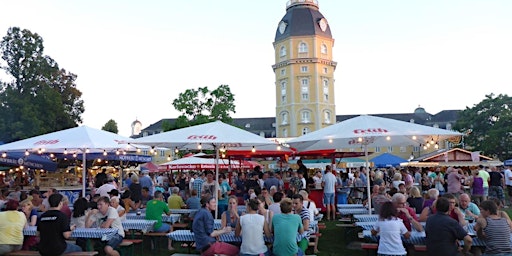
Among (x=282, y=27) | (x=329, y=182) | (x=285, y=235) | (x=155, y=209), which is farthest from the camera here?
(x=282, y=27)

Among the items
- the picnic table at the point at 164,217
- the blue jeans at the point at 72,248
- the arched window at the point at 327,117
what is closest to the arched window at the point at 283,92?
the arched window at the point at 327,117

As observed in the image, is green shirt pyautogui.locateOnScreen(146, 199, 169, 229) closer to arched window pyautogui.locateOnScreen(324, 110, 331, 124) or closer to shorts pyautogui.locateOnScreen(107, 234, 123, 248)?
shorts pyautogui.locateOnScreen(107, 234, 123, 248)

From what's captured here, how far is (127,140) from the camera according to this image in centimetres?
1120

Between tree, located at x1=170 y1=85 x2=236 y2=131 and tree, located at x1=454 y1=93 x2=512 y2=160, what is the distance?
2692cm

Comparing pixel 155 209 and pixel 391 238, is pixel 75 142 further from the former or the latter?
pixel 391 238

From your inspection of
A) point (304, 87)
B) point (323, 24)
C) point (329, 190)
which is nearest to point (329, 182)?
point (329, 190)

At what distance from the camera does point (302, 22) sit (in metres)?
70.4

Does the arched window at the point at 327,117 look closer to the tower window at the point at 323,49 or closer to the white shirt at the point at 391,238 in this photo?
the tower window at the point at 323,49

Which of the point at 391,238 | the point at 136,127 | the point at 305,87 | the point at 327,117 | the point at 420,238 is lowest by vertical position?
the point at 420,238

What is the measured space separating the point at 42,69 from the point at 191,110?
1776 cm

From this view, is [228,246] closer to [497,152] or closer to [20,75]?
[20,75]

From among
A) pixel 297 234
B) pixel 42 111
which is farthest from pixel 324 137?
pixel 42 111

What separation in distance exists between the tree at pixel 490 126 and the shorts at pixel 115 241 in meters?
49.2

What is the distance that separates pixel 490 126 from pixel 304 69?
93.8ft
